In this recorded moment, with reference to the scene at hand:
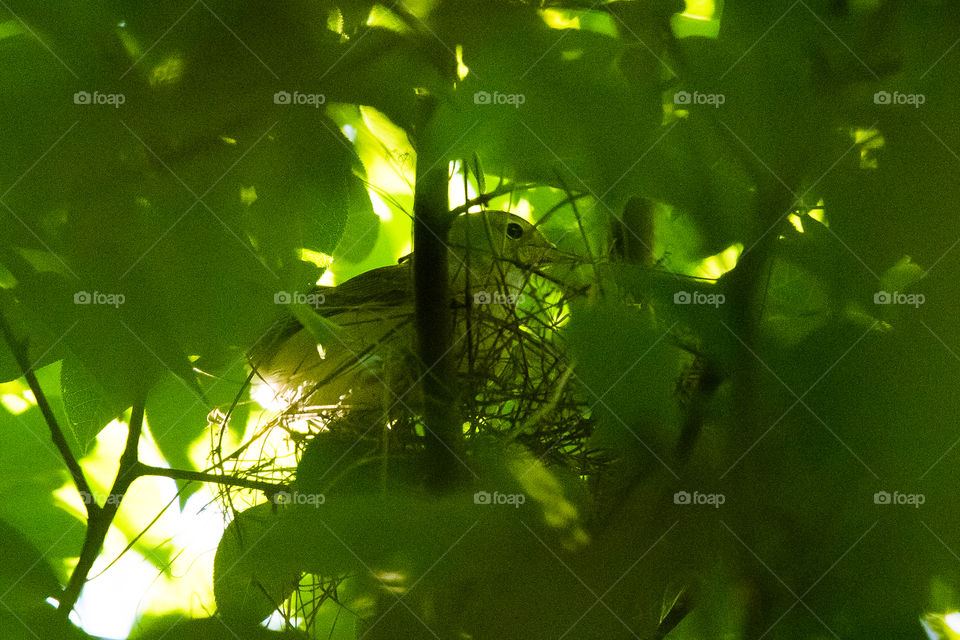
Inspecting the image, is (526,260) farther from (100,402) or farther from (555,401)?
(100,402)

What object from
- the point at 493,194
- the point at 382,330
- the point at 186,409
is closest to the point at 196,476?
the point at 186,409

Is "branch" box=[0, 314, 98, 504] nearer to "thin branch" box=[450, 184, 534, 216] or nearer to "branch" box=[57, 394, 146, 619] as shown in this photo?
"branch" box=[57, 394, 146, 619]

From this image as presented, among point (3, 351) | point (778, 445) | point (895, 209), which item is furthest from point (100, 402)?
point (895, 209)

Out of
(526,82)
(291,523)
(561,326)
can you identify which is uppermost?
(526,82)

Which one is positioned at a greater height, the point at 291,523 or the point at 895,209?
the point at 895,209

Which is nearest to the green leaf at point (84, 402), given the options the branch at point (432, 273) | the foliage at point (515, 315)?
the foliage at point (515, 315)

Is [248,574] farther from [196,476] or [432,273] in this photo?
[432,273]

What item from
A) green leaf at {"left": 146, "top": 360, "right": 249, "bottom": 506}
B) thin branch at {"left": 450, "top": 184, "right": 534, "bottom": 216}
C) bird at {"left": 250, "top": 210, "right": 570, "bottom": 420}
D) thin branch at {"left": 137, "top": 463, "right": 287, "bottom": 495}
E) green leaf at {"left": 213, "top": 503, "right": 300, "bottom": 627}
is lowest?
green leaf at {"left": 213, "top": 503, "right": 300, "bottom": 627}

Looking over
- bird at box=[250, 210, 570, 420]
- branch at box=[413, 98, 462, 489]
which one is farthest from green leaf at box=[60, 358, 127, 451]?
branch at box=[413, 98, 462, 489]
